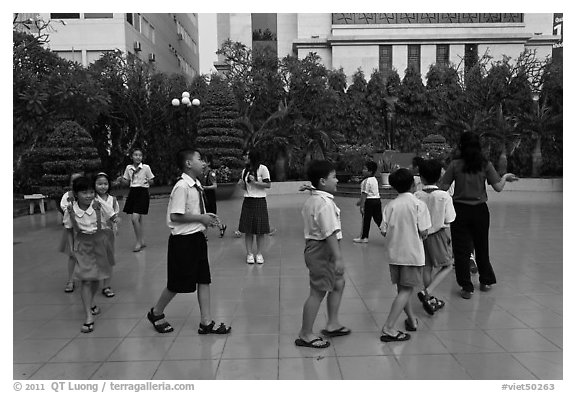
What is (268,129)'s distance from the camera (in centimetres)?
1952

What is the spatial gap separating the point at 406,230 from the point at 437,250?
0.93 meters

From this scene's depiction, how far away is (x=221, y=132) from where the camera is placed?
16234mm

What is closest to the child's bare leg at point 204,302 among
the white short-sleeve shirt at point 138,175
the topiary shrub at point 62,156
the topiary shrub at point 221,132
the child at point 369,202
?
the white short-sleeve shirt at point 138,175

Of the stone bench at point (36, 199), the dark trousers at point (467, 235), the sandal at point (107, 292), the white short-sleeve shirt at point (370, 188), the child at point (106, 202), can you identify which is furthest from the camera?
the stone bench at point (36, 199)

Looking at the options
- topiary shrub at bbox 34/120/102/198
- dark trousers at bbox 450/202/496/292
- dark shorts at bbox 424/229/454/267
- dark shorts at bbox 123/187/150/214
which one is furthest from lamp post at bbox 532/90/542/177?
dark shorts at bbox 424/229/454/267

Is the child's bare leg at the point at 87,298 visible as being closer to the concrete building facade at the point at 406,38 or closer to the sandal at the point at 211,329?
the sandal at the point at 211,329

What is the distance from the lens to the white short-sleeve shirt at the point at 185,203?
3697 millimetres

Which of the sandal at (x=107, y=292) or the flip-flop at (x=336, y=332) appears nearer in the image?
the flip-flop at (x=336, y=332)

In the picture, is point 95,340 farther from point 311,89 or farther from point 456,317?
point 311,89

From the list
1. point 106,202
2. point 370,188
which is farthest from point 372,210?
point 106,202

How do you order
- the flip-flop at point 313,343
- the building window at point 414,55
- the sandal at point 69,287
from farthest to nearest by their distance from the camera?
the building window at point 414,55 → the sandal at point 69,287 → the flip-flop at point 313,343

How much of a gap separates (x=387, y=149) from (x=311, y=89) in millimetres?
5560

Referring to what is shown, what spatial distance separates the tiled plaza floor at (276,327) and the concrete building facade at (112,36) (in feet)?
52.3

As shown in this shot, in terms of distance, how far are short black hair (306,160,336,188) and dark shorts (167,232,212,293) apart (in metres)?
0.99
